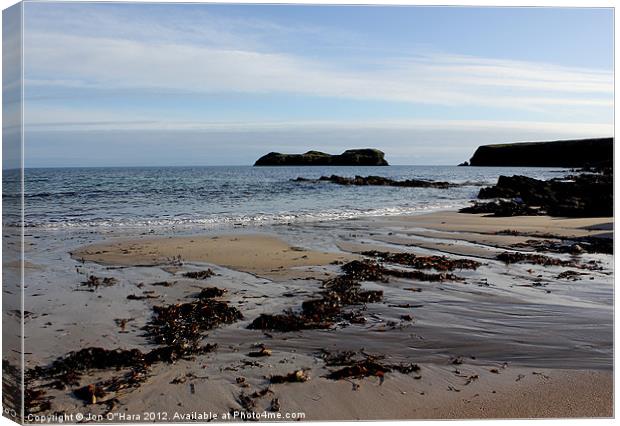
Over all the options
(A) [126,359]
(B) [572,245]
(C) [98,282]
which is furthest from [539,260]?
(C) [98,282]

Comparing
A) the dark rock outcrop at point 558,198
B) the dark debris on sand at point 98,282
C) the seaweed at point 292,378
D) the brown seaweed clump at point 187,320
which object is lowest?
the seaweed at point 292,378

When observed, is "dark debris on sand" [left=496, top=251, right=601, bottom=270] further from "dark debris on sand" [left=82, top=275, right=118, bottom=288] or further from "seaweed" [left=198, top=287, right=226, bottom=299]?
"dark debris on sand" [left=82, top=275, right=118, bottom=288]

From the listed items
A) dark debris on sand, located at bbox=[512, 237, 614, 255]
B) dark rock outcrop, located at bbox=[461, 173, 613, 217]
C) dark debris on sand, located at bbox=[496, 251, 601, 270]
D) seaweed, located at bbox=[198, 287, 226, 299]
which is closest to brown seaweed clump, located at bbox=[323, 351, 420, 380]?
seaweed, located at bbox=[198, 287, 226, 299]

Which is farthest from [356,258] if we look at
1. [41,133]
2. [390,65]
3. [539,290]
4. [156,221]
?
[156,221]

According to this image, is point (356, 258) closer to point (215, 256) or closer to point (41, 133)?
point (215, 256)

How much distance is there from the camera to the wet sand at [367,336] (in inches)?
146

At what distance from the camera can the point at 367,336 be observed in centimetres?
461

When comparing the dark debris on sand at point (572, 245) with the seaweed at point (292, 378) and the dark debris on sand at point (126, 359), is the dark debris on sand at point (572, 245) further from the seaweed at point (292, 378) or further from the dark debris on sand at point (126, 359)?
the seaweed at point (292, 378)

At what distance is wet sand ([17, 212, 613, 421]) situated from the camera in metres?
3.71

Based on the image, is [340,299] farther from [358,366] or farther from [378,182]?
[378,182]

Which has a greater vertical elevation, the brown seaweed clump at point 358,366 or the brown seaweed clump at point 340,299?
the brown seaweed clump at point 340,299

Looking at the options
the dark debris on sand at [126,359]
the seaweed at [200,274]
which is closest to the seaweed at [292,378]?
the dark debris on sand at [126,359]

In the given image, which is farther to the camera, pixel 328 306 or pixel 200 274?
pixel 200 274

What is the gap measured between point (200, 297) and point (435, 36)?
365cm
